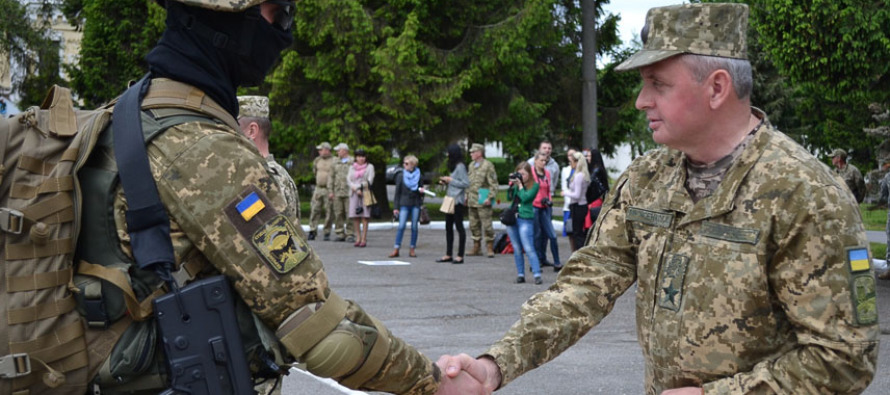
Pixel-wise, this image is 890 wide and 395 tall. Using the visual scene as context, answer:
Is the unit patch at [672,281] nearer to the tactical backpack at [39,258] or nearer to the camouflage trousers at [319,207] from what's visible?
the tactical backpack at [39,258]

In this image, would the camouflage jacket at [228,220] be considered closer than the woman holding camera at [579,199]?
Yes

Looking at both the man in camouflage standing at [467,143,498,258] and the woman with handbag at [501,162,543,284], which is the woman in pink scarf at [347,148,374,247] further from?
the woman with handbag at [501,162,543,284]

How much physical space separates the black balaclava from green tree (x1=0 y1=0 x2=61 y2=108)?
2114 cm

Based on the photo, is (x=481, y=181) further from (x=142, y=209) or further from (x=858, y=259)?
(x=142, y=209)

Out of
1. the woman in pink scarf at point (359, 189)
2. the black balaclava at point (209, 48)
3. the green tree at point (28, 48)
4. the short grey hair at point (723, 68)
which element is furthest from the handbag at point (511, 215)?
the green tree at point (28, 48)

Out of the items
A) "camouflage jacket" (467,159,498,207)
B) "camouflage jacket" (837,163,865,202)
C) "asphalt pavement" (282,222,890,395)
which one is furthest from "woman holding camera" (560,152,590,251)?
"camouflage jacket" (837,163,865,202)

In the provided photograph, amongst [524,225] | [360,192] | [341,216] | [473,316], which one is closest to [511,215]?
[524,225]

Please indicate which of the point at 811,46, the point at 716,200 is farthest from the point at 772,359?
the point at 811,46

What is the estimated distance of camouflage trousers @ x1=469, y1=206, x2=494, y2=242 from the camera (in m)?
15.7

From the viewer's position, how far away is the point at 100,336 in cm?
242

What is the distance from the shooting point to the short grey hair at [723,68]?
2713 mm

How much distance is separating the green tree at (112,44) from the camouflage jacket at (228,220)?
25799 millimetres

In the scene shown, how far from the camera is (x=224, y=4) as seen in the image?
8.34 feet

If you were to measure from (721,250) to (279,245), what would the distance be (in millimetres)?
1219
